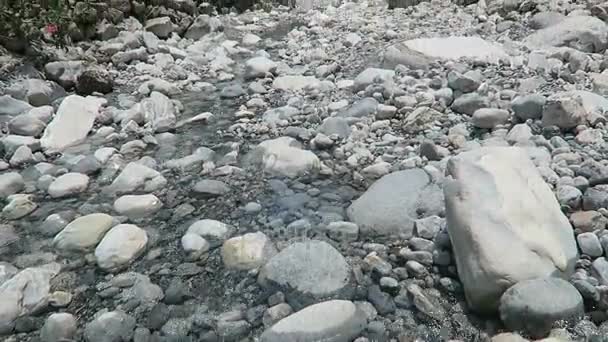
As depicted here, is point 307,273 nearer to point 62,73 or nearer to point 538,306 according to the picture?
point 538,306

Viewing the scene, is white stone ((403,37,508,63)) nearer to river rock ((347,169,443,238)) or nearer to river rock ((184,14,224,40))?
river rock ((347,169,443,238))

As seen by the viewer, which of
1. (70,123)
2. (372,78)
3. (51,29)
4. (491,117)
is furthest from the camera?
(51,29)

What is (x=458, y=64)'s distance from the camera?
15.5 ft

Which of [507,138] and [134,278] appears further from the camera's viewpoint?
[507,138]

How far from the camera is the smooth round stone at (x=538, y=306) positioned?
75.2 inches

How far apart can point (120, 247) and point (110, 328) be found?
1.81 feet

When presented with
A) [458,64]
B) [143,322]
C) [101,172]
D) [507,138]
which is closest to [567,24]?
[458,64]

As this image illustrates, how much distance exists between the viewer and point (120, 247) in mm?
2576

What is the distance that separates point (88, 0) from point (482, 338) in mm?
6171

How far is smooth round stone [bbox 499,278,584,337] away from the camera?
1.91 metres

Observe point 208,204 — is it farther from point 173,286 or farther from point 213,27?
point 213,27

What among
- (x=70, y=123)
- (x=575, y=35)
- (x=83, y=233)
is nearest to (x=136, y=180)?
(x=83, y=233)

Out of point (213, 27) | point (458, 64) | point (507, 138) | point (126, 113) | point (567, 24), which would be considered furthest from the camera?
point (213, 27)

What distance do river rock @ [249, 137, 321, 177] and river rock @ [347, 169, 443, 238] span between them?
0.57 meters
